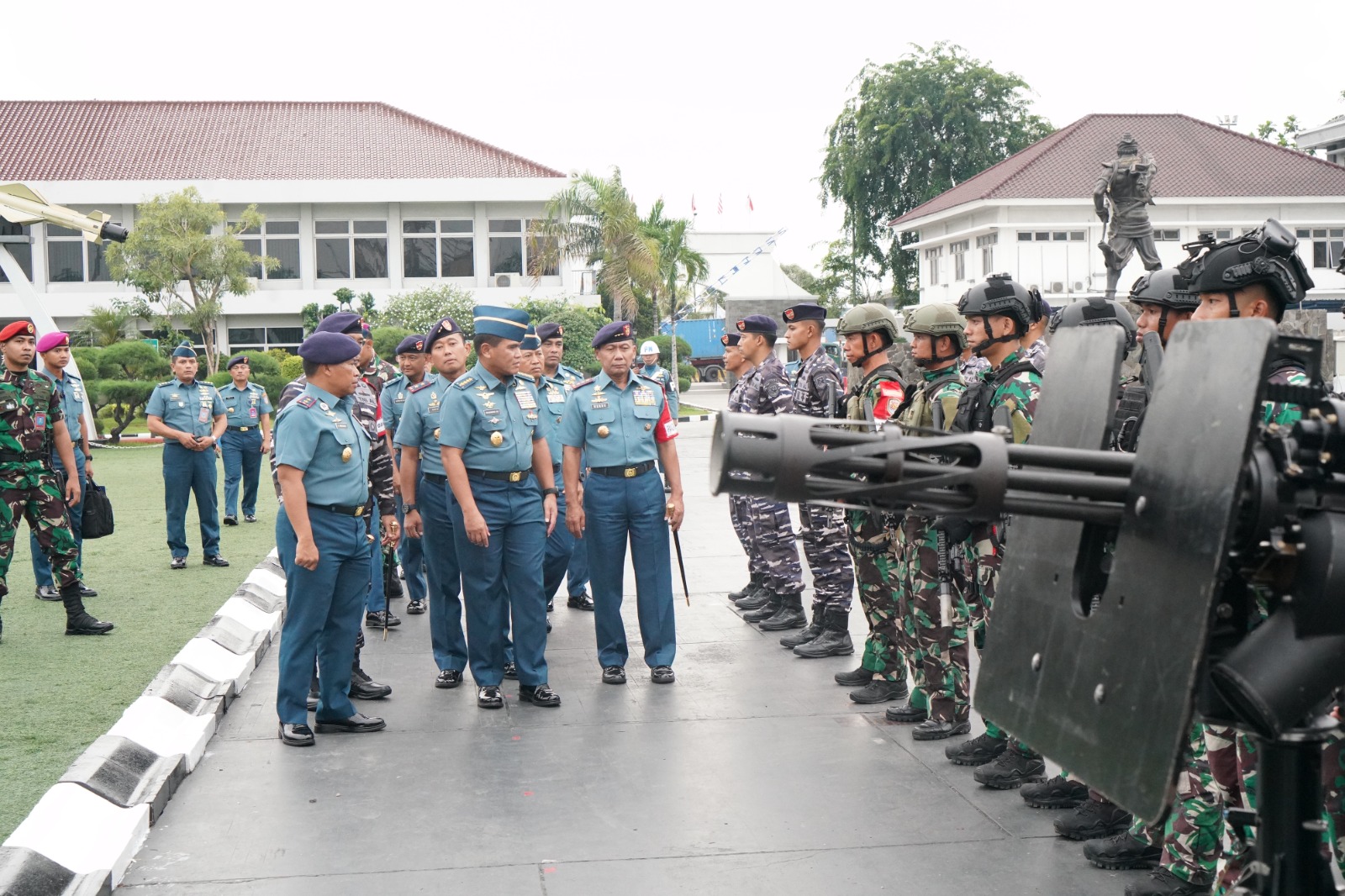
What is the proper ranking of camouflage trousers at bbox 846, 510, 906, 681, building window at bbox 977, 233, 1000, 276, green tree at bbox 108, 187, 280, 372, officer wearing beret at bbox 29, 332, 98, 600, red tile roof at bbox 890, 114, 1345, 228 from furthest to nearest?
building window at bbox 977, 233, 1000, 276 → red tile roof at bbox 890, 114, 1345, 228 → green tree at bbox 108, 187, 280, 372 → officer wearing beret at bbox 29, 332, 98, 600 → camouflage trousers at bbox 846, 510, 906, 681

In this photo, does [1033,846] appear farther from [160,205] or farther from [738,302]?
[738,302]

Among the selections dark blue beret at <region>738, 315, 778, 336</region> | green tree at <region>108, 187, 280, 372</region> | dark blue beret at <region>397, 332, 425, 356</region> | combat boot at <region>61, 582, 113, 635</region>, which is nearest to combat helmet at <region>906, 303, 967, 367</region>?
dark blue beret at <region>738, 315, 778, 336</region>

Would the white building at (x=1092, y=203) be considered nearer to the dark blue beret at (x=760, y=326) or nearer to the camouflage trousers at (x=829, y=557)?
the dark blue beret at (x=760, y=326)

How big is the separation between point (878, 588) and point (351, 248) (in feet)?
126

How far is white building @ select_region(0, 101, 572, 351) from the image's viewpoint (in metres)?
40.8

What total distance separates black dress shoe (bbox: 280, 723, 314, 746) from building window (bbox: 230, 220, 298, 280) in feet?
125

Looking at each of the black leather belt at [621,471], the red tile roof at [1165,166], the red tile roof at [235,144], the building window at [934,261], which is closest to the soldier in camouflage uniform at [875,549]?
the black leather belt at [621,471]

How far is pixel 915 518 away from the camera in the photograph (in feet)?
18.5

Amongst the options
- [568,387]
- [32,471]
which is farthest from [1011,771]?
[32,471]

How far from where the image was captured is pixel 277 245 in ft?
139

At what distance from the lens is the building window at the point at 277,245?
137 feet

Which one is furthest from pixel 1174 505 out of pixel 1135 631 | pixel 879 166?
pixel 879 166

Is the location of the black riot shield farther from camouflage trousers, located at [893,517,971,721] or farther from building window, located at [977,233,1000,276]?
building window, located at [977,233,1000,276]

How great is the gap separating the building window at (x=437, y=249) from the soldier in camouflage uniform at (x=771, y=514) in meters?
35.4
